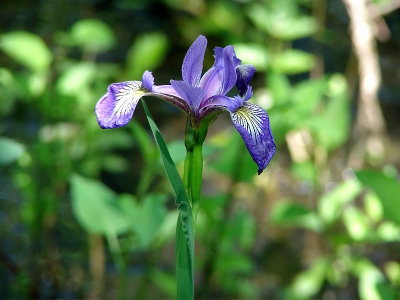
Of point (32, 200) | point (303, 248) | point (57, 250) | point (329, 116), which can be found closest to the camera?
point (329, 116)

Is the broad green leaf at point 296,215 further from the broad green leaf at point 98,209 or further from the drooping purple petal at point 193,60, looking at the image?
the drooping purple petal at point 193,60

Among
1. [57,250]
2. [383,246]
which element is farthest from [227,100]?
[383,246]

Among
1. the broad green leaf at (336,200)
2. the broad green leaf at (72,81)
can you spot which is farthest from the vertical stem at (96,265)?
the broad green leaf at (336,200)

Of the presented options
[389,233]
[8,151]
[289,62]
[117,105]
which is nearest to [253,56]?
[289,62]

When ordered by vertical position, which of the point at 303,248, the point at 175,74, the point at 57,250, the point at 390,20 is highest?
the point at 390,20

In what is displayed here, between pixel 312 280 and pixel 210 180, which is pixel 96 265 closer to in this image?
pixel 312 280

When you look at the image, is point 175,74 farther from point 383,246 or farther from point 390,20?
point 383,246
